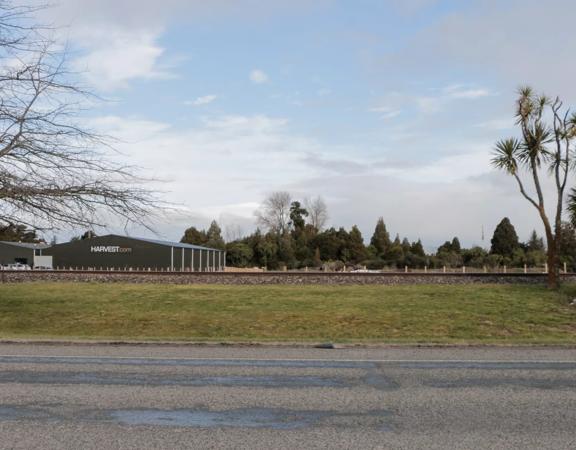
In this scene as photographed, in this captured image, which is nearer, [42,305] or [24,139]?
[24,139]

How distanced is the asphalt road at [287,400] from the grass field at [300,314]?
4.71 metres

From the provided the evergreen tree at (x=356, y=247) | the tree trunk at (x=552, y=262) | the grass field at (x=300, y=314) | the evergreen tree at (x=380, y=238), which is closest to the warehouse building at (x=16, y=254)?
the evergreen tree at (x=356, y=247)

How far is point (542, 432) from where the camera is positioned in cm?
574

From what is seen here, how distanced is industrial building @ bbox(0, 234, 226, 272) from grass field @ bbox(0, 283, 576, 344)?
139 ft

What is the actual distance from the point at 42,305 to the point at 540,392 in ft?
59.8

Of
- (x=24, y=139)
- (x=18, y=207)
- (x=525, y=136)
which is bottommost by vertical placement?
(x=18, y=207)

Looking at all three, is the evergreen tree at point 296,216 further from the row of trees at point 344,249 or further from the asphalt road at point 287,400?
the asphalt road at point 287,400

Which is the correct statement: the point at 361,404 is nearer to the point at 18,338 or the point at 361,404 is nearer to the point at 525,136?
the point at 18,338

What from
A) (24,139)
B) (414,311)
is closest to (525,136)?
(414,311)

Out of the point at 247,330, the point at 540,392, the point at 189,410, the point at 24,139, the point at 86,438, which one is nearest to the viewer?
the point at 86,438

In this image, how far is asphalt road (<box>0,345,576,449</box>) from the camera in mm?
5582

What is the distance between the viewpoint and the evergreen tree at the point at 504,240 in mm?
72625

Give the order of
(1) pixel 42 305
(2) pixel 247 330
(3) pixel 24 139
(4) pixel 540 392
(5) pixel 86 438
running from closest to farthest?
(5) pixel 86 438 → (4) pixel 540 392 → (3) pixel 24 139 → (2) pixel 247 330 → (1) pixel 42 305

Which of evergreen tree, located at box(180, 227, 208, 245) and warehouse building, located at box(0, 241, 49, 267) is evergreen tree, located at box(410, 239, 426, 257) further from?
warehouse building, located at box(0, 241, 49, 267)
